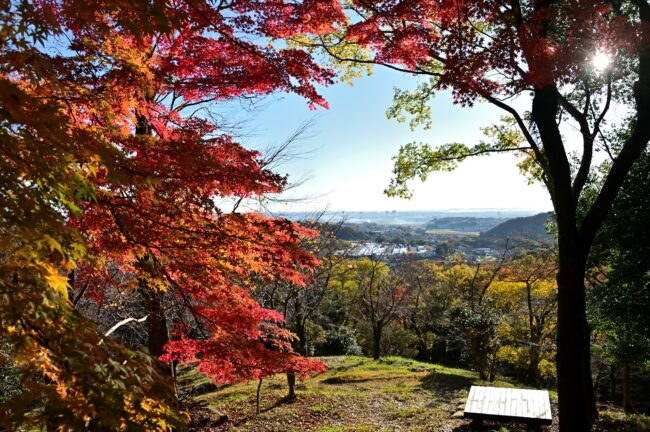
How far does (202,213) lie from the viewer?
3.93m

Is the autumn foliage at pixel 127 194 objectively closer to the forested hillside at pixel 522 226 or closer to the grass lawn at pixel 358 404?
the grass lawn at pixel 358 404

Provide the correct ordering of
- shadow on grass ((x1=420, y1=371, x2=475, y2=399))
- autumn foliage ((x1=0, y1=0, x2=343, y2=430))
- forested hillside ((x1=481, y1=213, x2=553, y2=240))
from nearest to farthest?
autumn foliage ((x1=0, y1=0, x2=343, y2=430)), shadow on grass ((x1=420, y1=371, x2=475, y2=399)), forested hillside ((x1=481, y1=213, x2=553, y2=240))

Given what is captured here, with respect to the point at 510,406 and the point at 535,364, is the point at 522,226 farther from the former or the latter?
the point at 510,406

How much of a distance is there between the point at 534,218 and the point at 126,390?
12825 cm

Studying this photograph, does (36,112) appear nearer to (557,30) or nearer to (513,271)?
(557,30)

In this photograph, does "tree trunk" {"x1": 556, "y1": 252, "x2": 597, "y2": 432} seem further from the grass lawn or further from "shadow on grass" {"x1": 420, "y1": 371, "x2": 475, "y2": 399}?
"shadow on grass" {"x1": 420, "y1": 371, "x2": 475, "y2": 399}

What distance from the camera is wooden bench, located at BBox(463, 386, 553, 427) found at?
645cm

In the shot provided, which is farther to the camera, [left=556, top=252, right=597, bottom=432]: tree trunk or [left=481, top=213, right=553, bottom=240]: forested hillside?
[left=481, top=213, right=553, bottom=240]: forested hillside

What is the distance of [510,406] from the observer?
6828 millimetres

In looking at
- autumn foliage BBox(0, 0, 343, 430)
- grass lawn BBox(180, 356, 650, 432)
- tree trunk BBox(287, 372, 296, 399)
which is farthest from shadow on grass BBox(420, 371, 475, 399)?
autumn foliage BBox(0, 0, 343, 430)

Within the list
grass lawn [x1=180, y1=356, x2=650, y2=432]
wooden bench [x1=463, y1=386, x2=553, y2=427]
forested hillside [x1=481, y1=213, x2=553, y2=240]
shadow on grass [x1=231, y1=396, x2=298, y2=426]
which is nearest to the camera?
wooden bench [x1=463, y1=386, x2=553, y2=427]

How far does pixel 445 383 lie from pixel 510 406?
7128 millimetres

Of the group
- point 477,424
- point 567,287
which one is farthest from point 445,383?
point 567,287

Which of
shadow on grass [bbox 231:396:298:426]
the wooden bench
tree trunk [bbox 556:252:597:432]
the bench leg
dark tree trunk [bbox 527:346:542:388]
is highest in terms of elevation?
tree trunk [bbox 556:252:597:432]
